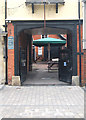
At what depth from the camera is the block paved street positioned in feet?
17.1

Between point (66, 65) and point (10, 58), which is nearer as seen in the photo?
point (10, 58)

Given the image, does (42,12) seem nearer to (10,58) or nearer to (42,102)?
(10,58)

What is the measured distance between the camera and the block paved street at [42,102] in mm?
5219

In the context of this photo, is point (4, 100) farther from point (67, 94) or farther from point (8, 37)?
point (8, 37)

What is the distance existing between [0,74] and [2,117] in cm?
453

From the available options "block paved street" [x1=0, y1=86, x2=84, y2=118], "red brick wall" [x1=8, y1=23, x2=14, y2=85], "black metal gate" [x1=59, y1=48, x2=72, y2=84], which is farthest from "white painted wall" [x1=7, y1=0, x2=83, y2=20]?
"block paved street" [x1=0, y1=86, x2=84, y2=118]

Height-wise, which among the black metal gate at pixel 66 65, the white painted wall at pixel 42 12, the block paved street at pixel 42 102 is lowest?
the block paved street at pixel 42 102

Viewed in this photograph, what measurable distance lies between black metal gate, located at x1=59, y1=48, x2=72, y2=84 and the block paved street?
93cm

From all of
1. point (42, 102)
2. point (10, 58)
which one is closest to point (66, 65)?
point (10, 58)

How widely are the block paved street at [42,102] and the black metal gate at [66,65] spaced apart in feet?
3.05

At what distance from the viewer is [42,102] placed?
641 cm

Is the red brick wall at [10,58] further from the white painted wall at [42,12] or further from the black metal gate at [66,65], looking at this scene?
the black metal gate at [66,65]

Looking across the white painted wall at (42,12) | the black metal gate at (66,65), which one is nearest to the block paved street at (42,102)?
the black metal gate at (66,65)

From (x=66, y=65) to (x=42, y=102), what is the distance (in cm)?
374
